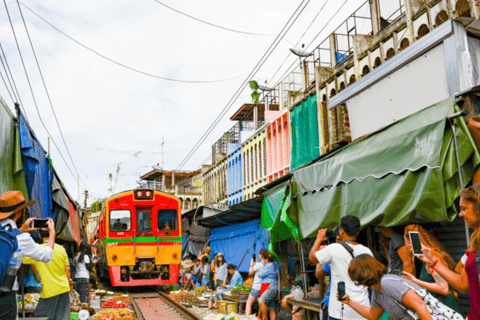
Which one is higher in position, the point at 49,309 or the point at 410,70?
the point at 410,70

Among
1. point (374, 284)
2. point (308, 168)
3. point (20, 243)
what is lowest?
point (374, 284)

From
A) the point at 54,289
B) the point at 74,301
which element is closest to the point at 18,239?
the point at 54,289

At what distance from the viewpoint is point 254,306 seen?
10312 mm

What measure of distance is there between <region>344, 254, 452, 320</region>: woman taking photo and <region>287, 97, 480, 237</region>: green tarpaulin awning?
145 cm

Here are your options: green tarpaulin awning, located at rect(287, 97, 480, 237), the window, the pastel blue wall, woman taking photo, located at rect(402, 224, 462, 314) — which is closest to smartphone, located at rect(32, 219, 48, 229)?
green tarpaulin awning, located at rect(287, 97, 480, 237)

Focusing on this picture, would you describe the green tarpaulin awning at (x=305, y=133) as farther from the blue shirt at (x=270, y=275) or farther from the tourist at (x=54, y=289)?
the tourist at (x=54, y=289)

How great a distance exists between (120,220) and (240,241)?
429cm

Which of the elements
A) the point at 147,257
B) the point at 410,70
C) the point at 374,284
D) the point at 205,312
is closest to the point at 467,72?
the point at 410,70

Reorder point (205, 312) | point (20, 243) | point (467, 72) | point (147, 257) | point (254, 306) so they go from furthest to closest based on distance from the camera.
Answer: point (147, 257), point (205, 312), point (254, 306), point (467, 72), point (20, 243)

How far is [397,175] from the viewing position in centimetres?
509

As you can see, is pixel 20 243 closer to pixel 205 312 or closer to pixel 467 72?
pixel 467 72

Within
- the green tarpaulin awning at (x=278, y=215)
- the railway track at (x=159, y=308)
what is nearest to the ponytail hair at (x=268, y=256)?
the green tarpaulin awning at (x=278, y=215)

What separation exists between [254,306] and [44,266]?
5.76 meters

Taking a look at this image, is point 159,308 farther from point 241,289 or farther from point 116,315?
point 241,289
